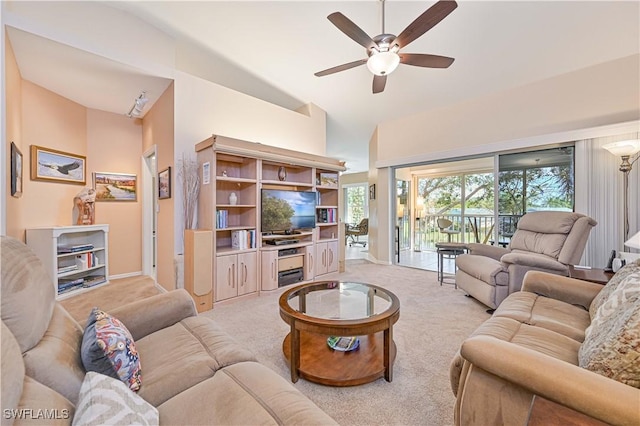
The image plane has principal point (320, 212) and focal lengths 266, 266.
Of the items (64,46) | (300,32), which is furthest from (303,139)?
(64,46)

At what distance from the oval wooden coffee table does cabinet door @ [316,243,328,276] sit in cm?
176

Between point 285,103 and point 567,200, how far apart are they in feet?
15.6

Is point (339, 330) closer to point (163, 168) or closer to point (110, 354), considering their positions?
point (110, 354)

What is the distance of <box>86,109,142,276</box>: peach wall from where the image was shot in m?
4.13

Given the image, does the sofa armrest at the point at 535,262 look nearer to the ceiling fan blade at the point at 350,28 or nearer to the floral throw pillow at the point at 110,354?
the ceiling fan blade at the point at 350,28

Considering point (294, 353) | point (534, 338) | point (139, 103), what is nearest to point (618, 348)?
point (534, 338)

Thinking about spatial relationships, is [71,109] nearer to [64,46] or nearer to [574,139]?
[64,46]

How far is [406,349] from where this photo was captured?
7.06ft

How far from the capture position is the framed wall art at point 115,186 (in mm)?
4148

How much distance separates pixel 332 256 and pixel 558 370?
3665 mm

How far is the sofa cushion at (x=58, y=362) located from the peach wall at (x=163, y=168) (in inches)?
94.6

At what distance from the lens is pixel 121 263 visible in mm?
4324

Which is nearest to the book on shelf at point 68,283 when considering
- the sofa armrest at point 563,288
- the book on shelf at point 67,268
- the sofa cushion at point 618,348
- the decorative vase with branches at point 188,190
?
the book on shelf at point 67,268

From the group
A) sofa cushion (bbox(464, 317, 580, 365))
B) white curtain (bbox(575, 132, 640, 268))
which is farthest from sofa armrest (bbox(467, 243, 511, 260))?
sofa cushion (bbox(464, 317, 580, 365))
